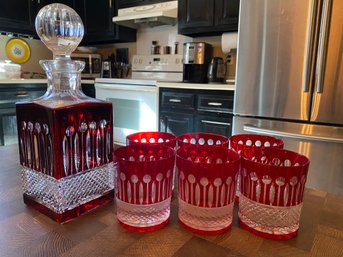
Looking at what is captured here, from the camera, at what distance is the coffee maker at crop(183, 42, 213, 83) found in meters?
2.35

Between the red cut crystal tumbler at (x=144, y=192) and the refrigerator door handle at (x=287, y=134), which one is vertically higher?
the red cut crystal tumbler at (x=144, y=192)

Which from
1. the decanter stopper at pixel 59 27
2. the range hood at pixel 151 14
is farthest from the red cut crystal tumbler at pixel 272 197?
the range hood at pixel 151 14

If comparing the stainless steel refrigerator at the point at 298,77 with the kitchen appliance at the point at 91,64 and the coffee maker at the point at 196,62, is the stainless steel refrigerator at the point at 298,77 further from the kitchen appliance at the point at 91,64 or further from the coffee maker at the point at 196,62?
the kitchen appliance at the point at 91,64

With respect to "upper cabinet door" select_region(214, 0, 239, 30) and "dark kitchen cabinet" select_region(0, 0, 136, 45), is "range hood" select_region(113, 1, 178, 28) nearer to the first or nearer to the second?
"dark kitchen cabinet" select_region(0, 0, 136, 45)

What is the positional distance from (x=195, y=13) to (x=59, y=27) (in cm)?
206

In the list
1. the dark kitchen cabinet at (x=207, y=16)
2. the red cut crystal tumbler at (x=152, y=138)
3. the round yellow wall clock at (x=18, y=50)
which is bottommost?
the red cut crystal tumbler at (x=152, y=138)

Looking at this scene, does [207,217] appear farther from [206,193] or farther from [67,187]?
[67,187]

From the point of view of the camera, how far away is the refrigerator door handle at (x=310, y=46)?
1.51 meters

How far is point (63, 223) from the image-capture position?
44 cm

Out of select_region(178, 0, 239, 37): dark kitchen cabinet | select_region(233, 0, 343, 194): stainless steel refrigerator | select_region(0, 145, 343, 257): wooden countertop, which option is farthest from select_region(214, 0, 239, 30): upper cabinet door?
select_region(0, 145, 343, 257): wooden countertop

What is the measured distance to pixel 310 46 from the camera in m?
1.54

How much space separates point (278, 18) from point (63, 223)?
167 centimetres

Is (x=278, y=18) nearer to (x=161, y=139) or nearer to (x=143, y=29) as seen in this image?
(x=161, y=139)

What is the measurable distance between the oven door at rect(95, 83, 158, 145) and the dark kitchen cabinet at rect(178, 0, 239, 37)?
2.16 ft
